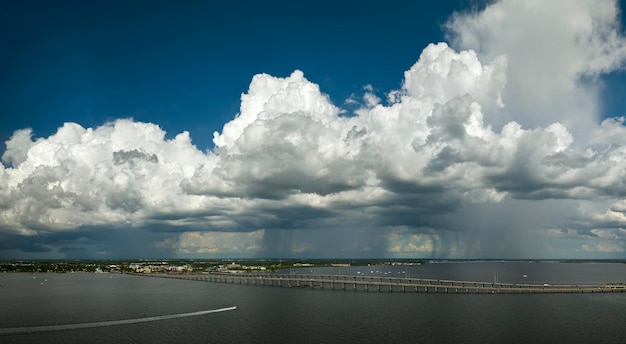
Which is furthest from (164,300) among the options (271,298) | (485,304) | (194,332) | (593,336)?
(593,336)

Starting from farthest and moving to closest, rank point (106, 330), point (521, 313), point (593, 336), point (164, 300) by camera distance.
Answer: point (164, 300)
point (521, 313)
point (106, 330)
point (593, 336)

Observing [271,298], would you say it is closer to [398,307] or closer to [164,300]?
[164,300]

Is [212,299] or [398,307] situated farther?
[212,299]

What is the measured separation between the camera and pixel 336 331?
99562 mm

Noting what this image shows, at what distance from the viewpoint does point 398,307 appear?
5463 inches

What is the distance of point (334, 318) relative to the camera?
385 feet

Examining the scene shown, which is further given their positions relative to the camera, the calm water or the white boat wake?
the white boat wake

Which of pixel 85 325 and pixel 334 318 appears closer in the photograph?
pixel 85 325

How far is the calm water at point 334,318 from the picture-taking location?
93500 millimetres

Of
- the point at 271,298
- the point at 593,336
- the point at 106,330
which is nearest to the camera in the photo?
the point at 593,336

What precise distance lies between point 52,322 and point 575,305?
146529 millimetres

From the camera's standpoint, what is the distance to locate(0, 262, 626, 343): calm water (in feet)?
307

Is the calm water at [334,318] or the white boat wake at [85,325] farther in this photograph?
the white boat wake at [85,325]

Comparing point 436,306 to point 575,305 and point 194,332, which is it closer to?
point 575,305
